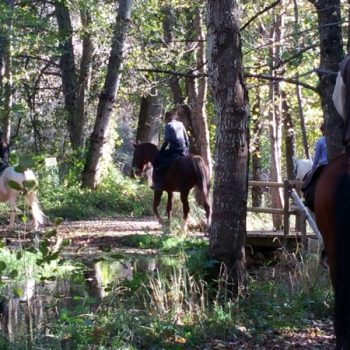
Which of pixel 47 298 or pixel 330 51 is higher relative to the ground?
pixel 330 51

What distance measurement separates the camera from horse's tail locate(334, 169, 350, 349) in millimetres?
5508

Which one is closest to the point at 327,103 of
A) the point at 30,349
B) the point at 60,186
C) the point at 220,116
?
the point at 220,116

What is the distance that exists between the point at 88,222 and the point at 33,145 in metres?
11.4

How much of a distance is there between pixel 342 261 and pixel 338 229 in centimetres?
23

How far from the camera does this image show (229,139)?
8898 millimetres

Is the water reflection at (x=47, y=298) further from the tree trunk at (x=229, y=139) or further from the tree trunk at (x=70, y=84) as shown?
the tree trunk at (x=70, y=84)

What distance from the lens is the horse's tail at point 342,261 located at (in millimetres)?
5508

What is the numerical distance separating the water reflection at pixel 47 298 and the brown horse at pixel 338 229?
236 cm

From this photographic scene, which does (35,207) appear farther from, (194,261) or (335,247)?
(335,247)

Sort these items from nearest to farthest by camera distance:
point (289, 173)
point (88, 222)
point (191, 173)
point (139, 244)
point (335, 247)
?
point (335, 247) < point (139, 244) < point (191, 173) < point (88, 222) < point (289, 173)

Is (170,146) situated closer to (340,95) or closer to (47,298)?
(47,298)

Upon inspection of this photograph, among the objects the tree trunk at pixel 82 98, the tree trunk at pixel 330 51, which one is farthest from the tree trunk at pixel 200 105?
the tree trunk at pixel 330 51

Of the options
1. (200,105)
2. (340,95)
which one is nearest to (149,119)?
(200,105)

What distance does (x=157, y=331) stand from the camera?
722 cm
